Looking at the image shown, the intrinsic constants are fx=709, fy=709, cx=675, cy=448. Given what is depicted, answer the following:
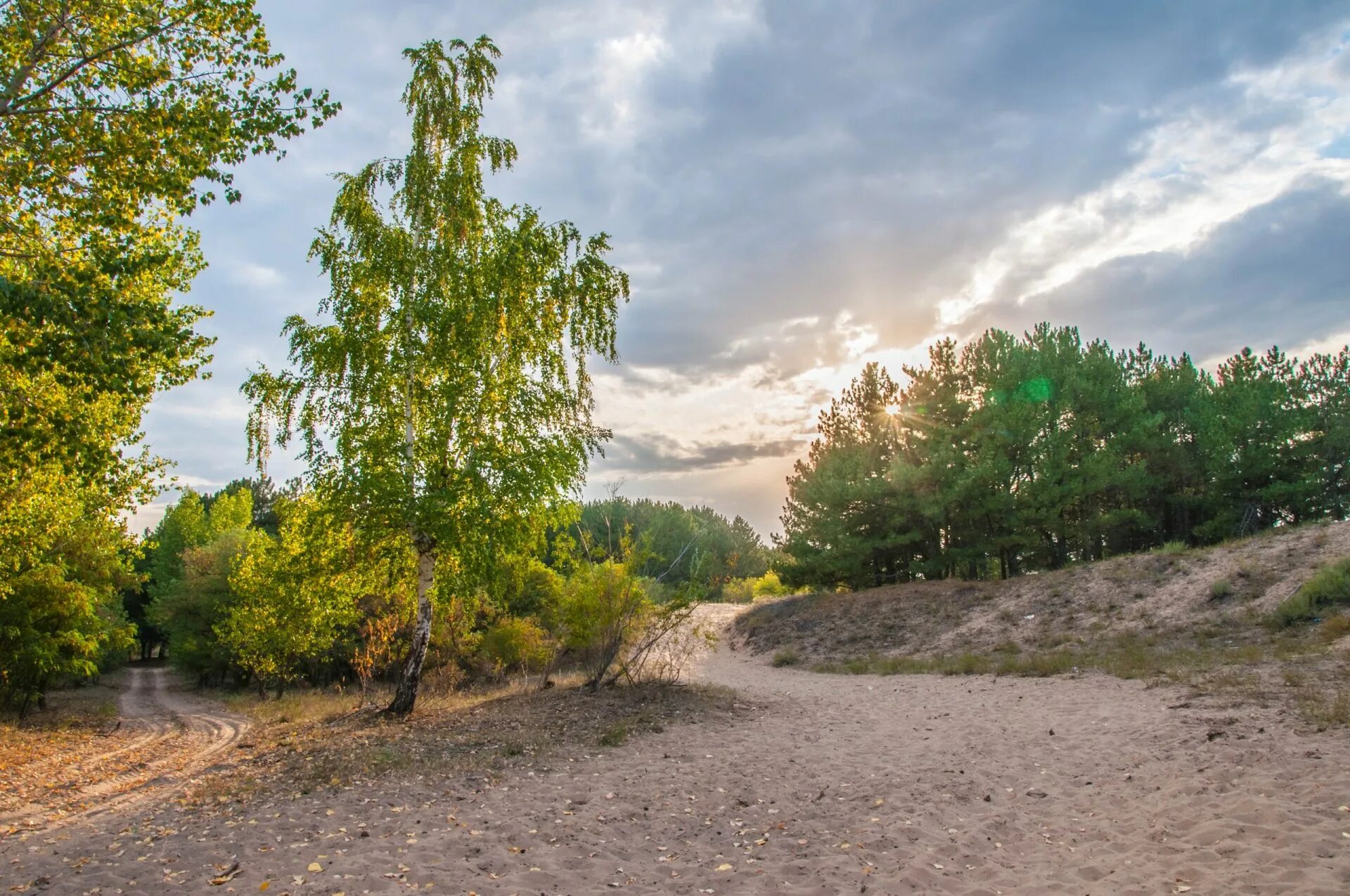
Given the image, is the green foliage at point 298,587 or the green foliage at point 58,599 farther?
the green foliage at point 58,599

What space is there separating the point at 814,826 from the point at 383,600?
15.6 m

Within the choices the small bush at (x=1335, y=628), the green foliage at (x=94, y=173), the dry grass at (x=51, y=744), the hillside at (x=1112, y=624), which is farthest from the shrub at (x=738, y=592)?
the green foliage at (x=94, y=173)

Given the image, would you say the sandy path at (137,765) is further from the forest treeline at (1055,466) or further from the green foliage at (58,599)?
the forest treeline at (1055,466)

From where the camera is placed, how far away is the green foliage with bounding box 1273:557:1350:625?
54.5ft

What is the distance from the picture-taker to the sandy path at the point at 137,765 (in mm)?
Result: 8156

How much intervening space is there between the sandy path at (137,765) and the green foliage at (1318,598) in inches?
880

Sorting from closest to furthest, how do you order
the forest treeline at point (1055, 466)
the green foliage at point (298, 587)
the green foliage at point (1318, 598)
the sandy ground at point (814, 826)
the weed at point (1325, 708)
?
the sandy ground at point (814, 826)
the weed at point (1325, 708)
the green foliage at point (298, 587)
the green foliage at point (1318, 598)
the forest treeline at point (1055, 466)

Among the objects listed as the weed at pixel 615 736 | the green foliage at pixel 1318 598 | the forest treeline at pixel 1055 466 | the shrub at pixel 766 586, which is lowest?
the weed at pixel 615 736

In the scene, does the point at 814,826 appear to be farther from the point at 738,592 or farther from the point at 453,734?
the point at 738,592

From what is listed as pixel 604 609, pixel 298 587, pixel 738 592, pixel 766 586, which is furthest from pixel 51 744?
pixel 738 592

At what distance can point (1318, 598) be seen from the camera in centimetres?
1700

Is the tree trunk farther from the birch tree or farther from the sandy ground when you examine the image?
the sandy ground

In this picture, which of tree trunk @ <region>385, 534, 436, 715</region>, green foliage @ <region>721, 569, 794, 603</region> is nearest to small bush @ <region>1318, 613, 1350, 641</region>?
tree trunk @ <region>385, 534, 436, 715</region>

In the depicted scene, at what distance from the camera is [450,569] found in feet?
39.0
